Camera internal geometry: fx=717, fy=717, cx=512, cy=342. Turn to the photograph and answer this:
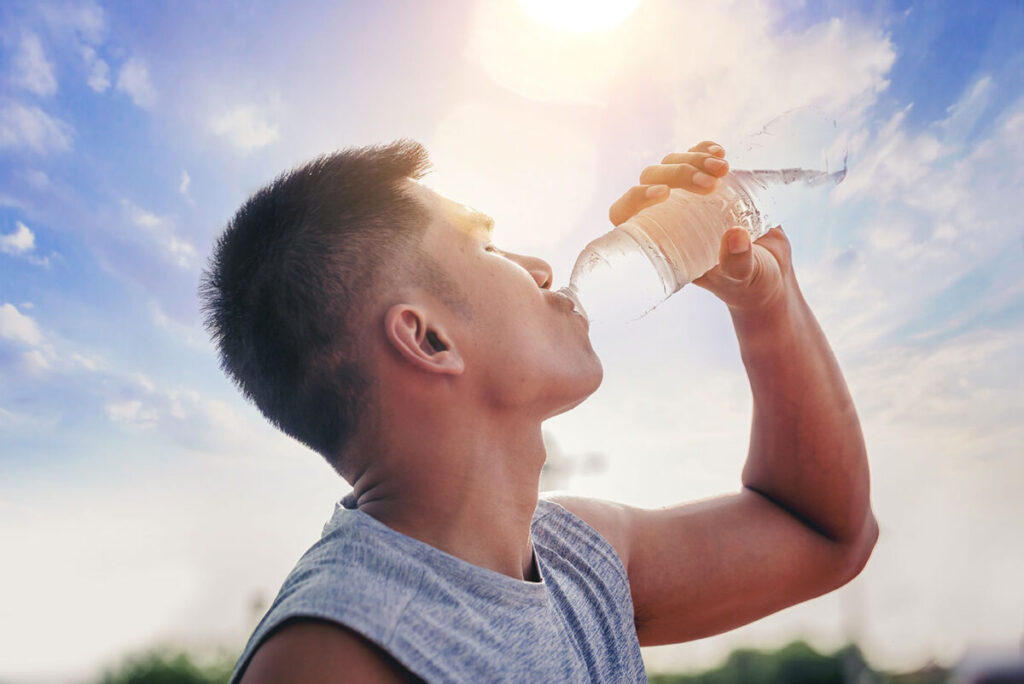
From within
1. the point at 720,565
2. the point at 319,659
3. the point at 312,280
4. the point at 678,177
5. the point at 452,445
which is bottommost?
the point at 319,659

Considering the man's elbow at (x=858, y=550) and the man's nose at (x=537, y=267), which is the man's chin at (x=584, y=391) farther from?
the man's elbow at (x=858, y=550)

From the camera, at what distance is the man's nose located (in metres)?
2.12

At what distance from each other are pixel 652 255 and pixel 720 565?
1.06m

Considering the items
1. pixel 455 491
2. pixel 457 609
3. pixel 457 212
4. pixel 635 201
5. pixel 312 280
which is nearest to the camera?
pixel 457 609

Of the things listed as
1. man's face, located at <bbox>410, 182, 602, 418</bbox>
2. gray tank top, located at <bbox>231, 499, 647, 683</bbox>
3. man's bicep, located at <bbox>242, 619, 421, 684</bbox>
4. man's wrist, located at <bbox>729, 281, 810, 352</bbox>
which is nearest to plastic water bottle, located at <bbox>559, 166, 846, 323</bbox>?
Answer: man's wrist, located at <bbox>729, 281, 810, 352</bbox>

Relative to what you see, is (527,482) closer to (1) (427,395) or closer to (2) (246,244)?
(1) (427,395)

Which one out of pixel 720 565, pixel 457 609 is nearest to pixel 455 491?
pixel 457 609

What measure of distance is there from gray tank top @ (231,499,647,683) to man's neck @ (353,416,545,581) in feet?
0.25

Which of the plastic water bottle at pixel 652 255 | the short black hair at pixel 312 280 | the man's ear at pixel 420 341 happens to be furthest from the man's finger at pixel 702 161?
the man's ear at pixel 420 341

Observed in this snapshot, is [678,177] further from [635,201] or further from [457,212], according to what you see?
[457,212]

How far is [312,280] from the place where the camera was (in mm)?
1867

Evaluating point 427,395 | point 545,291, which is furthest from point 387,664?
point 545,291

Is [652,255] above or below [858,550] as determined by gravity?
above

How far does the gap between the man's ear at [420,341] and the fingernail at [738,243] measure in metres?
0.95
